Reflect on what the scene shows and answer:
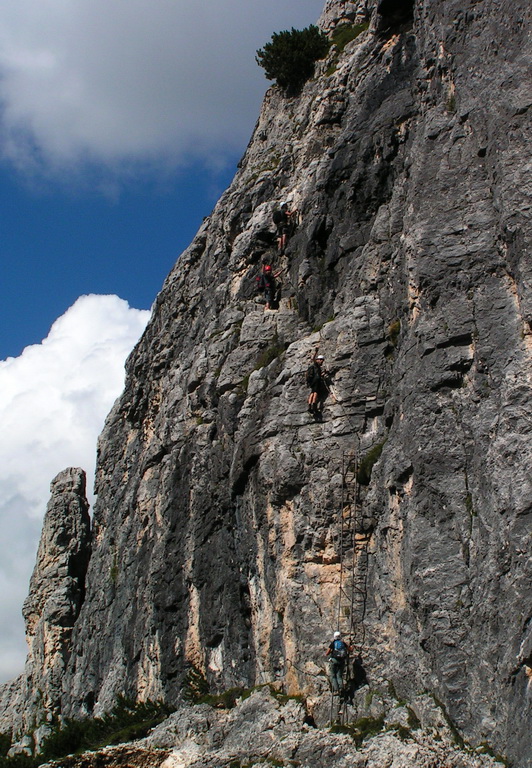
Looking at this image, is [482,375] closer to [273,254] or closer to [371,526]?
[371,526]

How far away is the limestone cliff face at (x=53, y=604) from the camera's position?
1725 inches

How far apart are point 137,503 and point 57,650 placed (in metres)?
14.4

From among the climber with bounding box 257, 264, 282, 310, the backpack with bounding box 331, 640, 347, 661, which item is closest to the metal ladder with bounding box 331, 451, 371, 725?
the backpack with bounding box 331, 640, 347, 661

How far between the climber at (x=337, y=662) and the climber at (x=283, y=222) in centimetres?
1662

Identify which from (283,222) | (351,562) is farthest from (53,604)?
(351,562)

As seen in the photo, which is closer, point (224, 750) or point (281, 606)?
point (224, 750)

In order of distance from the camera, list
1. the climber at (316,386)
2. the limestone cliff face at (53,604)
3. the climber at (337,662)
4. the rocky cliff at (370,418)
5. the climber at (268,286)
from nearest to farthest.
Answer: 1. the rocky cliff at (370,418)
2. the climber at (337,662)
3. the climber at (316,386)
4. the climber at (268,286)
5. the limestone cliff face at (53,604)

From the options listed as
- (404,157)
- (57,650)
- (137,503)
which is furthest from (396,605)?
(57,650)

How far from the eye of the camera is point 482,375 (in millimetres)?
18188

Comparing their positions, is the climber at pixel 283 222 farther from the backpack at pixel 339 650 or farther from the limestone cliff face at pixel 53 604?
the limestone cliff face at pixel 53 604

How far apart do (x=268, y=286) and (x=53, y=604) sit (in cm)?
2659

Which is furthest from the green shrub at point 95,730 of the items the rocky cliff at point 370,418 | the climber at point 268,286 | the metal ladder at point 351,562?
the climber at point 268,286

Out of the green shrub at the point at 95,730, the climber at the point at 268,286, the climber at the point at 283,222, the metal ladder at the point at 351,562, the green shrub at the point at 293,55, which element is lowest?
the green shrub at the point at 95,730

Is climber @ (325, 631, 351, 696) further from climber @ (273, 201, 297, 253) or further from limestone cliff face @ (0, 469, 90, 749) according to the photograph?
limestone cliff face @ (0, 469, 90, 749)
